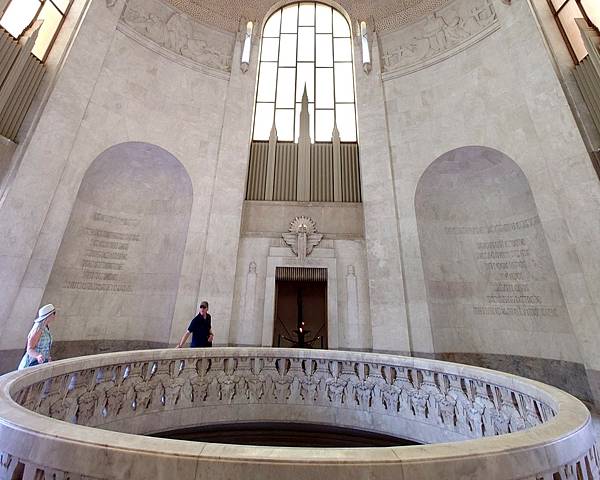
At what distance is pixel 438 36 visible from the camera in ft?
32.1

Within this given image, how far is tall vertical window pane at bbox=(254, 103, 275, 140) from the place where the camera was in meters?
10.6

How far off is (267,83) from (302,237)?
6.36 metres

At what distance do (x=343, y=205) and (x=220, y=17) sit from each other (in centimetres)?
856

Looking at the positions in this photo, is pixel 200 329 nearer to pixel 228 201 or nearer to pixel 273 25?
pixel 228 201

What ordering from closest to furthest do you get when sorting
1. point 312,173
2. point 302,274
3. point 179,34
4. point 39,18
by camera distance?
point 39,18, point 302,274, point 312,173, point 179,34

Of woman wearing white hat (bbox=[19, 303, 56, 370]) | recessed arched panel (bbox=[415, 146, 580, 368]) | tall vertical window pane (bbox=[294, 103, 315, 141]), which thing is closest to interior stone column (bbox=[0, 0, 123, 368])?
woman wearing white hat (bbox=[19, 303, 56, 370])

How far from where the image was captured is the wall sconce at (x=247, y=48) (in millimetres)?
10672

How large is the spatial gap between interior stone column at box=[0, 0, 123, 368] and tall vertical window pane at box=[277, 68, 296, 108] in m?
5.64

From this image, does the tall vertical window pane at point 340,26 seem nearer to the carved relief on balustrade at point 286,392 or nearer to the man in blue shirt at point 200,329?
the man in blue shirt at point 200,329

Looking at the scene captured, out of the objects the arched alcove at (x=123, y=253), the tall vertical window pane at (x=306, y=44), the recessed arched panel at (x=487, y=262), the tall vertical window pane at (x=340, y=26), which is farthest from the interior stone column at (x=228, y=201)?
the recessed arched panel at (x=487, y=262)

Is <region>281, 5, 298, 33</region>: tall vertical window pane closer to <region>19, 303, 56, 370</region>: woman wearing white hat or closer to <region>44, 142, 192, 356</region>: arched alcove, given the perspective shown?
<region>44, 142, 192, 356</region>: arched alcove

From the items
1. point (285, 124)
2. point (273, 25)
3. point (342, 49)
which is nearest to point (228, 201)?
point (285, 124)

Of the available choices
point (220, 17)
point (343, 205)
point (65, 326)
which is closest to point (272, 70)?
point (220, 17)

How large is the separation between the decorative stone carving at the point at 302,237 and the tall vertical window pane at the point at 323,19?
826 centimetres
